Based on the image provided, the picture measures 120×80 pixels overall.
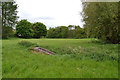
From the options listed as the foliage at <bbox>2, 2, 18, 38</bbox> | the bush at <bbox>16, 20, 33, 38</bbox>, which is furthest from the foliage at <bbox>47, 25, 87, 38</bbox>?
the foliage at <bbox>2, 2, 18, 38</bbox>

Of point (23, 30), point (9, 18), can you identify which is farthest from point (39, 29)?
point (9, 18)

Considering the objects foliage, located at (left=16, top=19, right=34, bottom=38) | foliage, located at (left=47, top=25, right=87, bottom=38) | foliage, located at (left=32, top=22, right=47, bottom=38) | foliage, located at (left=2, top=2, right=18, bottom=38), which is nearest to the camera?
foliage, located at (left=2, top=2, right=18, bottom=38)

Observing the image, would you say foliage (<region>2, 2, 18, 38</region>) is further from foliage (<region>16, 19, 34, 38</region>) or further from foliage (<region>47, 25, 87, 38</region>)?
foliage (<region>47, 25, 87, 38</region>)

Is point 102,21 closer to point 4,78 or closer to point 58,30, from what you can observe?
point 4,78

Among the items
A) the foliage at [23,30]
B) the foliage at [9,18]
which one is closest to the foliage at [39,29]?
the foliage at [23,30]

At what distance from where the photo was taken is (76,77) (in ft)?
10.9

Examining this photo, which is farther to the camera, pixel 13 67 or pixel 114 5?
pixel 114 5

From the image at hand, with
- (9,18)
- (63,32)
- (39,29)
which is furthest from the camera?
(63,32)

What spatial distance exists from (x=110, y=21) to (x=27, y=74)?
27.8 ft

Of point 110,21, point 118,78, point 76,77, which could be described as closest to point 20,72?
point 76,77

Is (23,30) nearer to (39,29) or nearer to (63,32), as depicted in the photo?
(39,29)

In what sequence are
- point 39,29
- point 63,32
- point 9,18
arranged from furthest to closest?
point 63,32 < point 39,29 < point 9,18

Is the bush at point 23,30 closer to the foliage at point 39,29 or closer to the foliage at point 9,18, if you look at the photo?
the foliage at point 39,29

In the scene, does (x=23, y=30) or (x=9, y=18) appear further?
(x=23, y=30)
